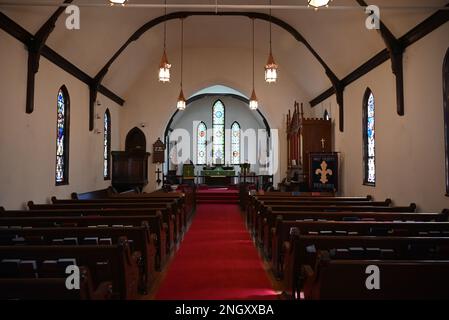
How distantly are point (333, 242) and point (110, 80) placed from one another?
10.5 m

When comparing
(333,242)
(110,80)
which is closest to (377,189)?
(333,242)

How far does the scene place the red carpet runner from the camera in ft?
13.5

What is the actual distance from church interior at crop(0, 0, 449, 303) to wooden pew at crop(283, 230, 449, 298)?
0.05 feet

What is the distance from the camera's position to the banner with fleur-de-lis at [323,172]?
10.5 meters

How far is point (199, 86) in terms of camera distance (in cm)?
1416

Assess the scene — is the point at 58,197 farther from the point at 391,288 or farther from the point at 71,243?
the point at 391,288

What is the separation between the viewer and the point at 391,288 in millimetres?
2445

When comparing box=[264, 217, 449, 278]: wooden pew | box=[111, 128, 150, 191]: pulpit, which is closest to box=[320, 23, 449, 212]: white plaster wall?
box=[264, 217, 449, 278]: wooden pew

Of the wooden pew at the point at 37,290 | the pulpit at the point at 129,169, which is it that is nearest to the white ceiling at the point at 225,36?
the pulpit at the point at 129,169

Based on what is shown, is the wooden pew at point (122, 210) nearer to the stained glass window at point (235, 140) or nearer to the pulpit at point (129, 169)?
the pulpit at point (129, 169)

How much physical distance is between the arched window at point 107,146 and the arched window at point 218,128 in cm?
1020

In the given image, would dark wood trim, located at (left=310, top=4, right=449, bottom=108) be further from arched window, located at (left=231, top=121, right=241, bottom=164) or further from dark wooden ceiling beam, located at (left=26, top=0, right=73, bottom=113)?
arched window, located at (left=231, top=121, right=241, bottom=164)

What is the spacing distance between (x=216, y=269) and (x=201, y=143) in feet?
58.3
